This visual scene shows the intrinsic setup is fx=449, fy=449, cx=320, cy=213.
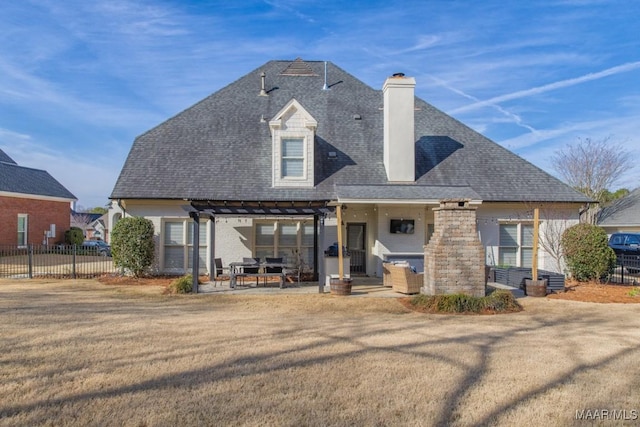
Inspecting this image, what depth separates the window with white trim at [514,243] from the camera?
17.0m

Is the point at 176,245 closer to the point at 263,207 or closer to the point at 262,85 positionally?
the point at 263,207

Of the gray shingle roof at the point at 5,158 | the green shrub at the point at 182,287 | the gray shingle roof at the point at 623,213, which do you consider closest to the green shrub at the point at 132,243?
the green shrub at the point at 182,287

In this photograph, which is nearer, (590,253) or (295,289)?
(295,289)

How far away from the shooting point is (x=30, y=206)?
28.3 m

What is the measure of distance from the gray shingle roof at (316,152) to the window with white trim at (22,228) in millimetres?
14996

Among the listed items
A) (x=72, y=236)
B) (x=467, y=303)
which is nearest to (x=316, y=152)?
(x=467, y=303)

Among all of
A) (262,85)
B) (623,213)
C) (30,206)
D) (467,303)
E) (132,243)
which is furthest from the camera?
(623,213)

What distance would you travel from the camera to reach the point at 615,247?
71.8ft

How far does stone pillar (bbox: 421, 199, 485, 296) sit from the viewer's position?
1094 cm

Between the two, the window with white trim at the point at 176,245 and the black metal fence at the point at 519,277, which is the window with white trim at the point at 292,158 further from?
the black metal fence at the point at 519,277

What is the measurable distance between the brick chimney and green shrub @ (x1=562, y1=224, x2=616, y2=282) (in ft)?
19.1

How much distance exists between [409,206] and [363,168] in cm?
241

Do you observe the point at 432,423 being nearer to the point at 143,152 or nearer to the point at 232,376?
the point at 232,376

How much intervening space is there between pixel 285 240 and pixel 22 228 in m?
20.2
